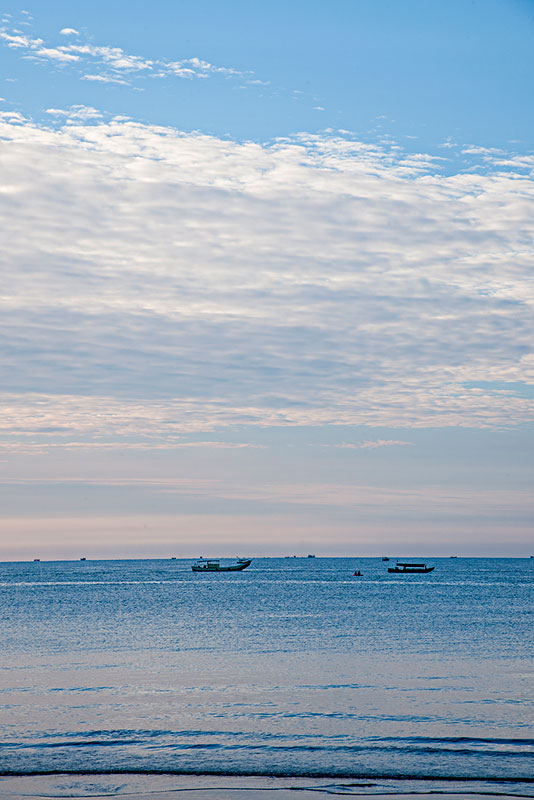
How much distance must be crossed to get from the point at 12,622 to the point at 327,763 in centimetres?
6116

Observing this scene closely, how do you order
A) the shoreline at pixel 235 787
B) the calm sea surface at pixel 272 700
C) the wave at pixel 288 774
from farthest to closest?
the calm sea surface at pixel 272 700
the wave at pixel 288 774
the shoreline at pixel 235 787

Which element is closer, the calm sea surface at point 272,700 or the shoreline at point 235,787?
the shoreline at point 235,787

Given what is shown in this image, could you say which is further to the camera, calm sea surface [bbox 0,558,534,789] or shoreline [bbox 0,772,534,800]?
calm sea surface [bbox 0,558,534,789]

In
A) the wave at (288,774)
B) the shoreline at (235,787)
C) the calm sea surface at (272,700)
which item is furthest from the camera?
the calm sea surface at (272,700)

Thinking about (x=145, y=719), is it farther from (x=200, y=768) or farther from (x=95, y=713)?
(x=200, y=768)

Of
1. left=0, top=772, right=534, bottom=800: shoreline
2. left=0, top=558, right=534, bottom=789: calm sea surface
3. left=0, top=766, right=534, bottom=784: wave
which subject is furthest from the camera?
left=0, top=558, right=534, bottom=789: calm sea surface

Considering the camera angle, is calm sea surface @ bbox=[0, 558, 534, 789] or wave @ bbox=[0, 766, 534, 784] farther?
calm sea surface @ bbox=[0, 558, 534, 789]

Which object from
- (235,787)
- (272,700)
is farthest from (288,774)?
(272,700)

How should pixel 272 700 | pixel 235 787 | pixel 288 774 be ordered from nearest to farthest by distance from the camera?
pixel 235 787 → pixel 288 774 → pixel 272 700

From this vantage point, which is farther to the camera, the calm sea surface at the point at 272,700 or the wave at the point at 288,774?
the calm sea surface at the point at 272,700

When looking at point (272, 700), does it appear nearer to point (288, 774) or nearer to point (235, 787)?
point (288, 774)

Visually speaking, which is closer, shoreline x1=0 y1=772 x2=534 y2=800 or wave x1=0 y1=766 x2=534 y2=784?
shoreline x1=0 y1=772 x2=534 y2=800

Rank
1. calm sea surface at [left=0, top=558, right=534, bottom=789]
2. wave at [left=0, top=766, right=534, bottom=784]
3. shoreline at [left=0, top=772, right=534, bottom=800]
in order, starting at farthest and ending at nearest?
calm sea surface at [left=0, top=558, right=534, bottom=789], wave at [left=0, top=766, right=534, bottom=784], shoreline at [left=0, top=772, right=534, bottom=800]

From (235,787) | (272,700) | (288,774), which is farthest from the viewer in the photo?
(272,700)
